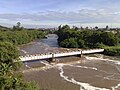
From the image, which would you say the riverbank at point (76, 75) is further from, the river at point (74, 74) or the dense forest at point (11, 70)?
the dense forest at point (11, 70)

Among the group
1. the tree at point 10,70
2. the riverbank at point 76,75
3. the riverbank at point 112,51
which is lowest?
the riverbank at point 76,75

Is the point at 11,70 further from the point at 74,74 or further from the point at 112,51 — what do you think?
the point at 112,51

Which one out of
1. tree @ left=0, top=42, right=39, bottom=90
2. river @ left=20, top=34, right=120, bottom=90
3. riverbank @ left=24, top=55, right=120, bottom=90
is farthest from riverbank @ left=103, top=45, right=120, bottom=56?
tree @ left=0, top=42, right=39, bottom=90

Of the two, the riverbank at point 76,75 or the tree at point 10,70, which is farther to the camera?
the riverbank at point 76,75

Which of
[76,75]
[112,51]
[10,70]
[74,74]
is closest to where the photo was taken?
[10,70]

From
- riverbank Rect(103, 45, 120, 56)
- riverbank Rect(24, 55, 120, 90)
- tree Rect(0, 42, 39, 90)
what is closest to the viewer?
tree Rect(0, 42, 39, 90)

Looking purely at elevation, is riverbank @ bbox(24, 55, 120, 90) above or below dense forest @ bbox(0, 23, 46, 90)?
below

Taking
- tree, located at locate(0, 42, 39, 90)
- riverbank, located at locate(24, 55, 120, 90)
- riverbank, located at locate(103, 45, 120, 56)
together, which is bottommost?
riverbank, located at locate(24, 55, 120, 90)

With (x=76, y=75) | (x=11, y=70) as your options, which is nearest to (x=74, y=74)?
(x=76, y=75)

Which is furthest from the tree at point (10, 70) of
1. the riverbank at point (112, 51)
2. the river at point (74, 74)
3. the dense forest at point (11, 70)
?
the riverbank at point (112, 51)

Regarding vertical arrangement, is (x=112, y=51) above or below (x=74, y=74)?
above

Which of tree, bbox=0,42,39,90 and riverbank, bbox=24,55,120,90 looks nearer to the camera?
tree, bbox=0,42,39,90

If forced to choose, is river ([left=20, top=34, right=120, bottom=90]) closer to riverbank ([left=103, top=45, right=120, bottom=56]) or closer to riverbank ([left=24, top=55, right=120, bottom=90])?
riverbank ([left=24, top=55, right=120, bottom=90])
